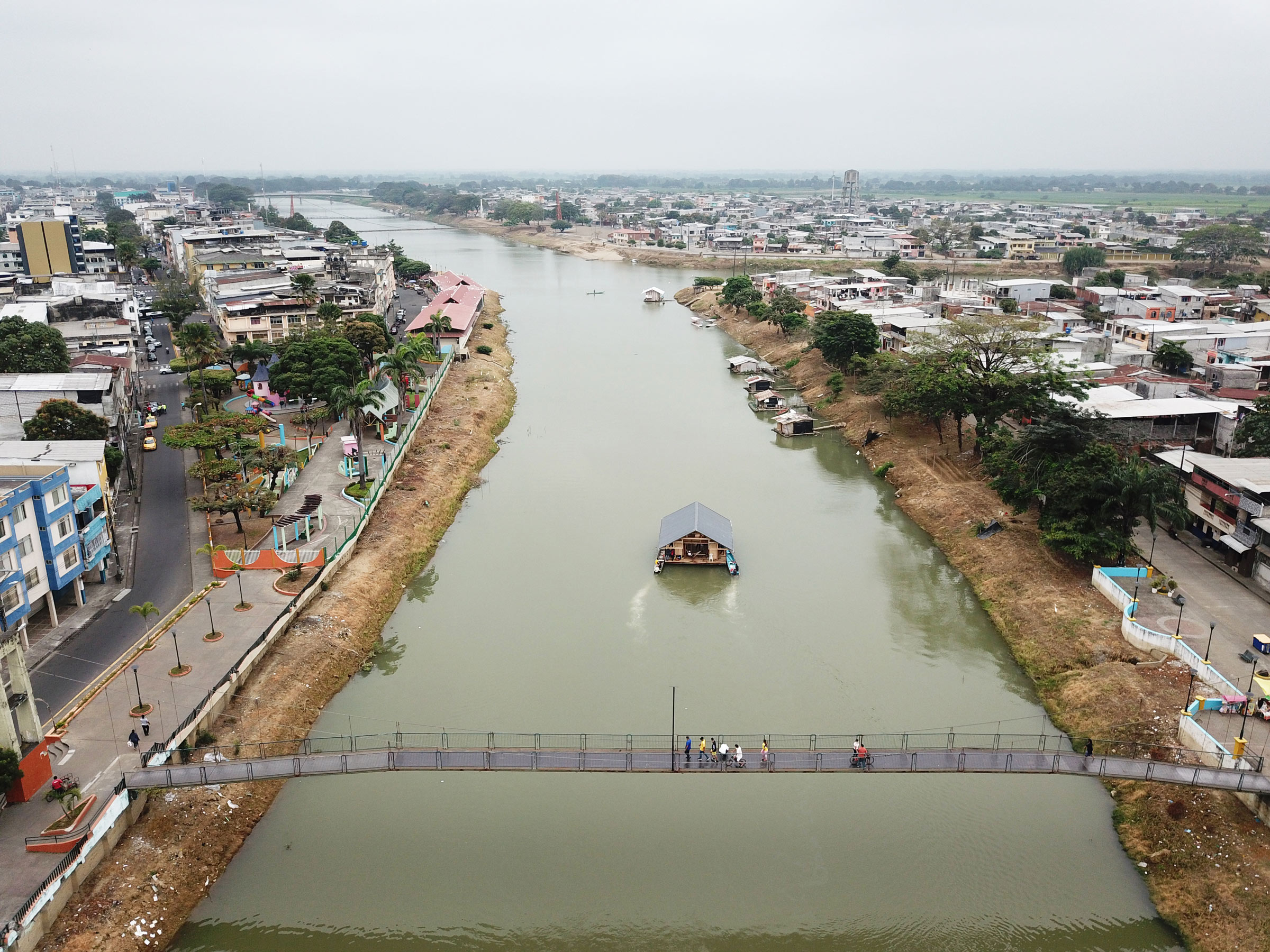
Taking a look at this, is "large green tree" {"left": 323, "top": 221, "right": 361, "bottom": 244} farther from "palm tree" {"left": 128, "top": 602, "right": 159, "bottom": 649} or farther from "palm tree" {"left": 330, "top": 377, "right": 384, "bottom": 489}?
"palm tree" {"left": 128, "top": 602, "right": 159, "bottom": 649}

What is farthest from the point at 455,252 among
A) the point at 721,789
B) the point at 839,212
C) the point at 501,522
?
the point at 721,789

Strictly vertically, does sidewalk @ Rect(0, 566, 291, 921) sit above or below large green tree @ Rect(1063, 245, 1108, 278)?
below

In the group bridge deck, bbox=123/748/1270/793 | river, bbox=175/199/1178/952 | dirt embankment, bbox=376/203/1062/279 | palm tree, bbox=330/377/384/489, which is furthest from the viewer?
dirt embankment, bbox=376/203/1062/279

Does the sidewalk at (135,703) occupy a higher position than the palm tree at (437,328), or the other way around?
the palm tree at (437,328)

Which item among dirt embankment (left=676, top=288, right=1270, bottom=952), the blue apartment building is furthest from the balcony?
dirt embankment (left=676, top=288, right=1270, bottom=952)

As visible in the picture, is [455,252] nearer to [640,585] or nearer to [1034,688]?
[640,585]

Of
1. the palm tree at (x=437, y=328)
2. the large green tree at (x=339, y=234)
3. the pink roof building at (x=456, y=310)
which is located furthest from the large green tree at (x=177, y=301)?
the large green tree at (x=339, y=234)

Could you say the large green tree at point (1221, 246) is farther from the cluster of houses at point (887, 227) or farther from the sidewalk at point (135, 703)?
the sidewalk at point (135, 703)

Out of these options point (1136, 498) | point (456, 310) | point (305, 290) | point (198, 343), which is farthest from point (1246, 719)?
point (456, 310)
